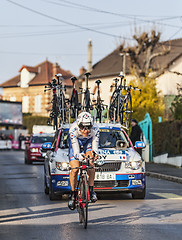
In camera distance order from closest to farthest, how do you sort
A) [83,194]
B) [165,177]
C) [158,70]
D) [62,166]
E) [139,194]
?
1. [83,194]
2. [62,166]
3. [139,194]
4. [165,177]
5. [158,70]

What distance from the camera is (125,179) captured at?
12719mm

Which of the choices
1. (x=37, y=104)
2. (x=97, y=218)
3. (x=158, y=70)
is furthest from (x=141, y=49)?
(x=37, y=104)

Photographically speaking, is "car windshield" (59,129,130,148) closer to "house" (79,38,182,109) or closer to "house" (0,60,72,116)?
"house" (79,38,182,109)

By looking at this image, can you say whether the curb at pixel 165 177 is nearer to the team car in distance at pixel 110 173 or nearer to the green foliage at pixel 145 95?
the team car in distance at pixel 110 173

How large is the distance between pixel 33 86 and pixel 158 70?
5396cm

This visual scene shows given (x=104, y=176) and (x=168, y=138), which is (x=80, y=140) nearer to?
(x=104, y=176)

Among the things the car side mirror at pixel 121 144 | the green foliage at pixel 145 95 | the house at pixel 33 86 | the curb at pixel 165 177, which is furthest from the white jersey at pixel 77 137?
the house at pixel 33 86

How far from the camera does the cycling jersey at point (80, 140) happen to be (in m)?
9.50

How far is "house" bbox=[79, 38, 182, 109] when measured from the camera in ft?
202

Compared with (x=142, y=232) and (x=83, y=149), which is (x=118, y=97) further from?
(x=142, y=232)

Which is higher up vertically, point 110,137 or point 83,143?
point 110,137

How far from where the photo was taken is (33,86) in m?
107

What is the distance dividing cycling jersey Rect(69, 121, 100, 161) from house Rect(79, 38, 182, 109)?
45.2 m

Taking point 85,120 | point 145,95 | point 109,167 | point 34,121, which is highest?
point 145,95
